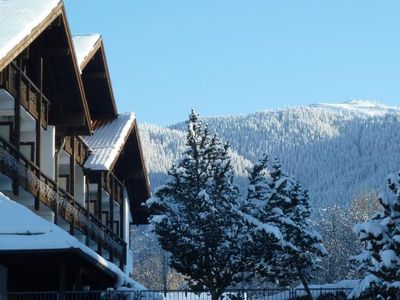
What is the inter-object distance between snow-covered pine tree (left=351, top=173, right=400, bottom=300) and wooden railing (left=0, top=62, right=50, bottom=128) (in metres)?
11.0

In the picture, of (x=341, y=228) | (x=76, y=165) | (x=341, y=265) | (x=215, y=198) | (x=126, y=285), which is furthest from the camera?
(x=341, y=228)

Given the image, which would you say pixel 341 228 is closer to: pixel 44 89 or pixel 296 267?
pixel 296 267

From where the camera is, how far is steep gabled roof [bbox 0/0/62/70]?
26984 millimetres

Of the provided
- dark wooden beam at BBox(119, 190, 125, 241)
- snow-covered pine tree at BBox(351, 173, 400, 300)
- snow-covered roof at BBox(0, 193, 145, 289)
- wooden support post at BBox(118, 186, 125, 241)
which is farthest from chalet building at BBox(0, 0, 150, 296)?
snow-covered pine tree at BBox(351, 173, 400, 300)

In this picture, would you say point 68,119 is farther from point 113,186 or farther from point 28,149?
point 113,186

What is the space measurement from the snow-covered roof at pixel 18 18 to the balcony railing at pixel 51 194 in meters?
3.06

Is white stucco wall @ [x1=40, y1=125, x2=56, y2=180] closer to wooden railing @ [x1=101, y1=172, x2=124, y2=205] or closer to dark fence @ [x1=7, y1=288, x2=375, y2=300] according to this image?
dark fence @ [x1=7, y1=288, x2=375, y2=300]

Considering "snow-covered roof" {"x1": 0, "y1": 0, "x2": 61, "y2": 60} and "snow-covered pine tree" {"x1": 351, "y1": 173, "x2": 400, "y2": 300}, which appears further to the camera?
"snow-covered roof" {"x1": 0, "y1": 0, "x2": 61, "y2": 60}

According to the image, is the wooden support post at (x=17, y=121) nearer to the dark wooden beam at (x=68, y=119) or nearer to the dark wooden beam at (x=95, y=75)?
the dark wooden beam at (x=68, y=119)

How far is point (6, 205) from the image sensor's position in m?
26.5

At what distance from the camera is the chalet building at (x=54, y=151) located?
87.0 feet

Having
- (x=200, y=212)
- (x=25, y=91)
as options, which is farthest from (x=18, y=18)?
(x=200, y=212)

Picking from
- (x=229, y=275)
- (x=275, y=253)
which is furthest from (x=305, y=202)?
(x=229, y=275)

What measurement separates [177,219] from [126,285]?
3826 mm
